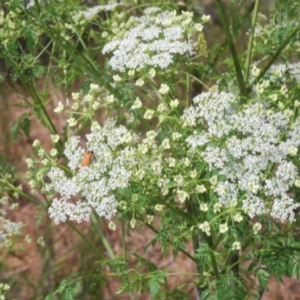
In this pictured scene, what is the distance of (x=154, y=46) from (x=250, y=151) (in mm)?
564

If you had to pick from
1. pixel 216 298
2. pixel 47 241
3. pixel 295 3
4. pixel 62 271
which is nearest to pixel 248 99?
pixel 295 3

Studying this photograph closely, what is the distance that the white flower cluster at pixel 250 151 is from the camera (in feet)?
7.07

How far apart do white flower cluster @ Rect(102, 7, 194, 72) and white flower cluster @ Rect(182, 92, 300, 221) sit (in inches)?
10.7

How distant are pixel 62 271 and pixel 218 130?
3939 mm

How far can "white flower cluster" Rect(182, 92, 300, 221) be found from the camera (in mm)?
2154

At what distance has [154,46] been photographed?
2.44 meters

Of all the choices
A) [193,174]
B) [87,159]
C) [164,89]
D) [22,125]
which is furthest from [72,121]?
[22,125]

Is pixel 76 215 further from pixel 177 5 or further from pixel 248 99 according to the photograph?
pixel 177 5

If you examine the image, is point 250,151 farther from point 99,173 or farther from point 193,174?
point 99,173

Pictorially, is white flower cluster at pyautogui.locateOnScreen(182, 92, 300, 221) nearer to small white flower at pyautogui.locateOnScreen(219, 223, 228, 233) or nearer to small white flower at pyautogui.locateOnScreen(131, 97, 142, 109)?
small white flower at pyautogui.locateOnScreen(219, 223, 228, 233)

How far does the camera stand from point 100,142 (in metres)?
2.26

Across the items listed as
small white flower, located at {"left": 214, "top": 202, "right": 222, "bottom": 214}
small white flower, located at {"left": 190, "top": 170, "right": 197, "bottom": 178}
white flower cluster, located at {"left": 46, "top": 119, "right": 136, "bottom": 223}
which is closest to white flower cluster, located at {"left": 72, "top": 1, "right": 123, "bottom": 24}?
white flower cluster, located at {"left": 46, "top": 119, "right": 136, "bottom": 223}

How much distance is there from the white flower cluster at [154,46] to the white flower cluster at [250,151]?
0.27 meters

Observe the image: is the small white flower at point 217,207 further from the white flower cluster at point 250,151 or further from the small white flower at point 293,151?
the small white flower at point 293,151
